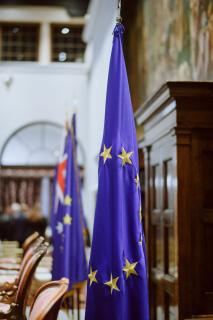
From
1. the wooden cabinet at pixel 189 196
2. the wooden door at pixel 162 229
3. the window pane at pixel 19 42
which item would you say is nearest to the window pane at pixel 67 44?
the window pane at pixel 19 42

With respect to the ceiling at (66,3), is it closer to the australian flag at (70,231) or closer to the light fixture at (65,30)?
the light fixture at (65,30)

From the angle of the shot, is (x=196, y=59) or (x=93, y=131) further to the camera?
(x=93, y=131)

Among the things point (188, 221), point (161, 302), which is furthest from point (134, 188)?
point (161, 302)

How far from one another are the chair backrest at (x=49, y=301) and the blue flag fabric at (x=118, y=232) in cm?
60

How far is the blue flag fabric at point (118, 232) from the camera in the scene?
370cm

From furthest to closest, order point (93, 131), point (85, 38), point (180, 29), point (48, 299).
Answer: point (85, 38), point (93, 131), point (180, 29), point (48, 299)

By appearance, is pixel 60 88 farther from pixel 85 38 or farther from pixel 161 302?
pixel 161 302

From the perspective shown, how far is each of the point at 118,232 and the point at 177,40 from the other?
3649 mm

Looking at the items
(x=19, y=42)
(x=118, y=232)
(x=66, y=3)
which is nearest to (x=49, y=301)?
(x=118, y=232)

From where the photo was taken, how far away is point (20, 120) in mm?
15641

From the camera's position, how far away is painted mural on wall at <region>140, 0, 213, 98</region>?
5465mm

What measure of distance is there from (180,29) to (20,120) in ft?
31.9

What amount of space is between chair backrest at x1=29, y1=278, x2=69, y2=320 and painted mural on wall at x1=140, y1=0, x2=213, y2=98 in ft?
9.74

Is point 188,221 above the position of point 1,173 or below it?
below
